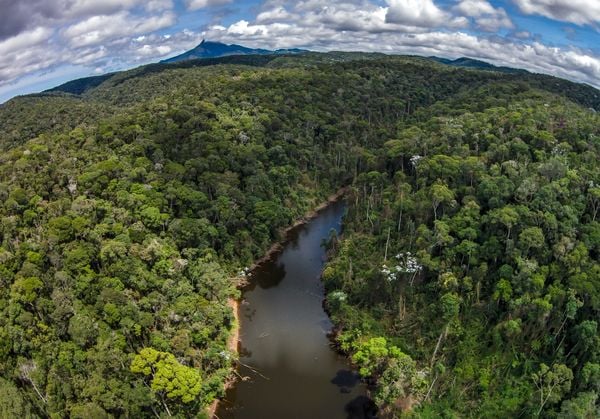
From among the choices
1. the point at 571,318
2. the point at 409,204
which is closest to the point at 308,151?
the point at 409,204

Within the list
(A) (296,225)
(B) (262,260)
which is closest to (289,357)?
(B) (262,260)

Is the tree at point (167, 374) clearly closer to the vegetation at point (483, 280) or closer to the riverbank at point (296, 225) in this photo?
the vegetation at point (483, 280)

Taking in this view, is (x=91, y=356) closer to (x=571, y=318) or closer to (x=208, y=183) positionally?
(x=208, y=183)

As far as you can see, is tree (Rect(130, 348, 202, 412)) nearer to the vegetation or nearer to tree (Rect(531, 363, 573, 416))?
the vegetation

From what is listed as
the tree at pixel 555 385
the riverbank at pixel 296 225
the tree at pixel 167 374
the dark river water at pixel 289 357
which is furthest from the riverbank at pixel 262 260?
the tree at pixel 555 385

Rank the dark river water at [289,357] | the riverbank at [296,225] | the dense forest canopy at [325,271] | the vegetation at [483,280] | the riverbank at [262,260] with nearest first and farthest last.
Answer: the dense forest canopy at [325,271]
the vegetation at [483,280]
the dark river water at [289,357]
the riverbank at [262,260]
the riverbank at [296,225]

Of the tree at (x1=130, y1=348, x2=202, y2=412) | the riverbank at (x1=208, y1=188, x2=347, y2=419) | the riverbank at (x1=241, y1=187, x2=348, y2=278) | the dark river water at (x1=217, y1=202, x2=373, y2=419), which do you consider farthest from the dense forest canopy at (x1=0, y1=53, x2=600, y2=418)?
the dark river water at (x1=217, y1=202, x2=373, y2=419)

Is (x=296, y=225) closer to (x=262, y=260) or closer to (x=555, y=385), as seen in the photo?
(x=262, y=260)
